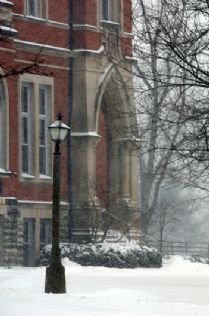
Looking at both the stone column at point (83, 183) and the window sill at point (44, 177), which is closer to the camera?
the window sill at point (44, 177)

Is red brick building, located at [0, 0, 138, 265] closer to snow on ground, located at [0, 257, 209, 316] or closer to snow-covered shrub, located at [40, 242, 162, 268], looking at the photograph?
snow-covered shrub, located at [40, 242, 162, 268]

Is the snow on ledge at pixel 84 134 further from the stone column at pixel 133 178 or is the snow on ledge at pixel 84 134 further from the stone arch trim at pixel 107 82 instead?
the stone column at pixel 133 178

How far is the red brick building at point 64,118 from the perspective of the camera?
41.6m

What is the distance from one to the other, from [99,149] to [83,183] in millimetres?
3273

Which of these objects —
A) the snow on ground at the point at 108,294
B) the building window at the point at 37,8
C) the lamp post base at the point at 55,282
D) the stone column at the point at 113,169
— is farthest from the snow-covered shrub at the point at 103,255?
the lamp post base at the point at 55,282

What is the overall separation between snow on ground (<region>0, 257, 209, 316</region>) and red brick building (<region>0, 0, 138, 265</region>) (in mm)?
5282

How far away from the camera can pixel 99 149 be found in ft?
158

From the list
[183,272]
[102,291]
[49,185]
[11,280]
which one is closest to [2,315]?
[102,291]

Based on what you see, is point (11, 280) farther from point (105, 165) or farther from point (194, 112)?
point (105, 165)

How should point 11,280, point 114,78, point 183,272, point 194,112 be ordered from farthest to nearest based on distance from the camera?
point 114,78 < point 183,272 < point 11,280 < point 194,112

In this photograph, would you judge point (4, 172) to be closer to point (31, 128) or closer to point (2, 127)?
point (2, 127)

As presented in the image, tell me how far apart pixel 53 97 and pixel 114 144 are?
4.44 metres

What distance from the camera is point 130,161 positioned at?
159 ft

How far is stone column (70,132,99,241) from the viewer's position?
146 feet
